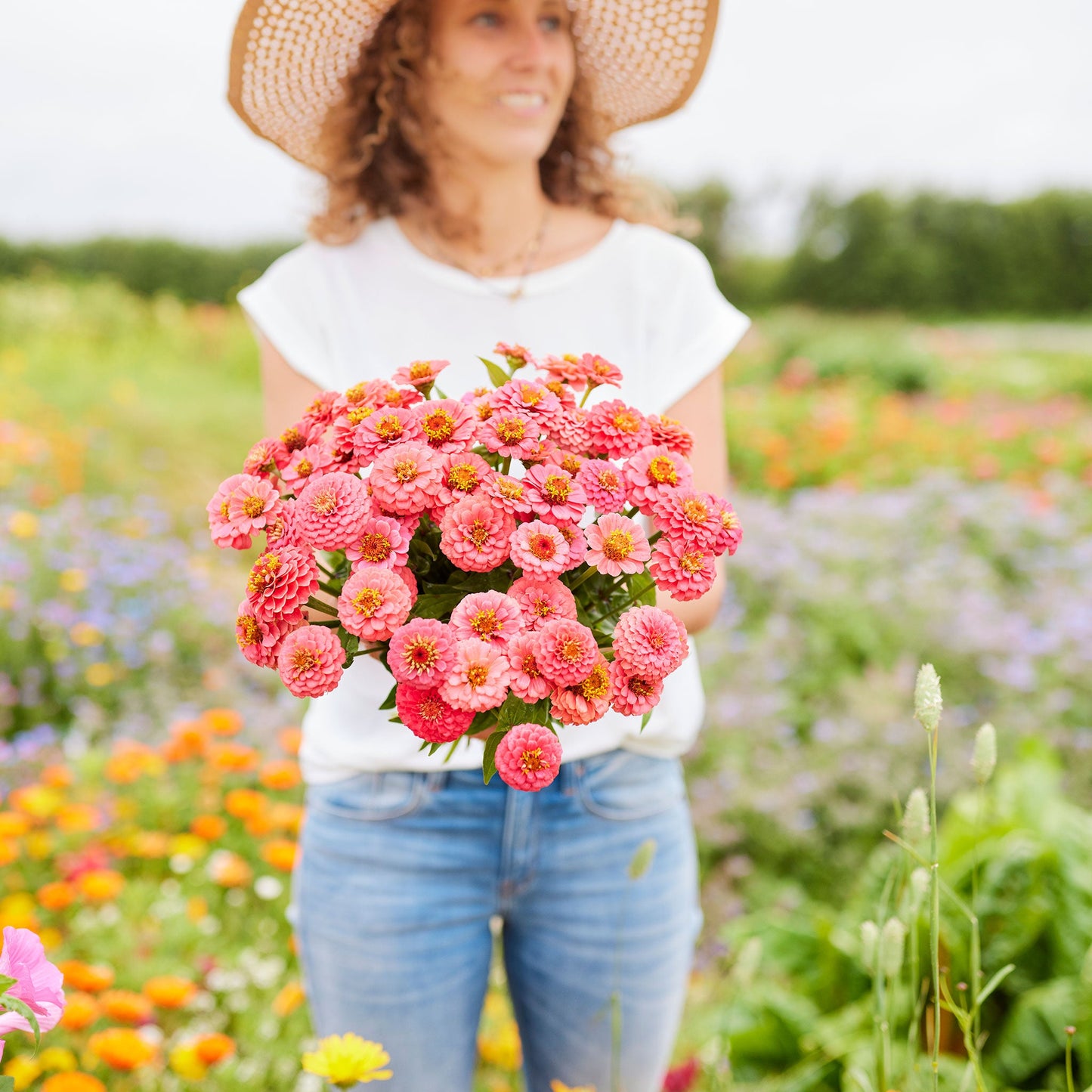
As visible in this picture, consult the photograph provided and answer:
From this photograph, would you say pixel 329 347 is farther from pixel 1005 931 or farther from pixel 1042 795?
pixel 1042 795

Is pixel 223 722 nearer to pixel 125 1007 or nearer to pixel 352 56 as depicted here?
pixel 125 1007

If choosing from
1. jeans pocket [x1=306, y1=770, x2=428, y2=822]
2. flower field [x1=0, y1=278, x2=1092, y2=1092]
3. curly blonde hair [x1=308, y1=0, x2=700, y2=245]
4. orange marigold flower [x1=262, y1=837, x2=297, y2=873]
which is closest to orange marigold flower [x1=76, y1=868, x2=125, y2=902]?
flower field [x1=0, y1=278, x2=1092, y2=1092]

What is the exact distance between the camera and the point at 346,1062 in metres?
0.89

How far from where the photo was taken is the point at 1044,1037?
1555 millimetres

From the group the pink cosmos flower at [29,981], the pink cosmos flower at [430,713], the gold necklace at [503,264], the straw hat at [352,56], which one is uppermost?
the straw hat at [352,56]

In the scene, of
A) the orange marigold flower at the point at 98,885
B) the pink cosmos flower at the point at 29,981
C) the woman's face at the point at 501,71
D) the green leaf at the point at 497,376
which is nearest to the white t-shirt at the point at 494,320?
the woman's face at the point at 501,71

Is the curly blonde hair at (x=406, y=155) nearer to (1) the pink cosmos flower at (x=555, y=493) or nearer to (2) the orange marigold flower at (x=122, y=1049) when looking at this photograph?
(1) the pink cosmos flower at (x=555, y=493)

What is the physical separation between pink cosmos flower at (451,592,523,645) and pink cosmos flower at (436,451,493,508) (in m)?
0.08

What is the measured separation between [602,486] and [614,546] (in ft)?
0.17

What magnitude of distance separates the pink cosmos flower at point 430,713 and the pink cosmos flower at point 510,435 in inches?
7.5

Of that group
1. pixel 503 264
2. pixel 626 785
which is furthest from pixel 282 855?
pixel 503 264

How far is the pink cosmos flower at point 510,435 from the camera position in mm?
767

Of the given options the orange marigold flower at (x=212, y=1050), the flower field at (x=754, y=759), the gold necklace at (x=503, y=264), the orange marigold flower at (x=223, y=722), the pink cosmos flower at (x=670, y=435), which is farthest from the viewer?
the orange marigold flower at (x=223, y=722)

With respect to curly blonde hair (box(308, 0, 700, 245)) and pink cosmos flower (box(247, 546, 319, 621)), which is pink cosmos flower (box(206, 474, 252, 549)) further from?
curly blonde hair (box(308, 0, 700, 245))
